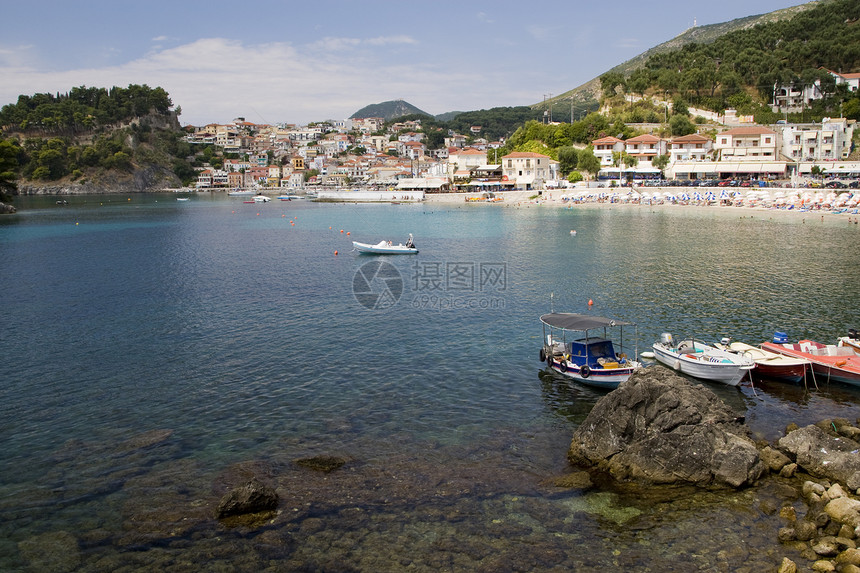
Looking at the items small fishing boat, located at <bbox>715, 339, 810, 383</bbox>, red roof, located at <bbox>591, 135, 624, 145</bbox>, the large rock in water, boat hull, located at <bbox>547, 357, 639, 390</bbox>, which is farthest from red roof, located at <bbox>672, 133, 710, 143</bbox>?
the large rock in water

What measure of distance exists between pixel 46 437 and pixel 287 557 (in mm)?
9118

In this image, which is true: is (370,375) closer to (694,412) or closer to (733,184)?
(694,412)

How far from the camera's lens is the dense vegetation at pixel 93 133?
153m

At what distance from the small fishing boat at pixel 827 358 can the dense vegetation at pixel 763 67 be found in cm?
9180

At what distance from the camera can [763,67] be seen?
103688 millimetres

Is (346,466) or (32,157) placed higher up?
(32,157)

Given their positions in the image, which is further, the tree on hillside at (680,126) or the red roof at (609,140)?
the red roof at (609,140)

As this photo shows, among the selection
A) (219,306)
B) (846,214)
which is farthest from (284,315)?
(846,214)

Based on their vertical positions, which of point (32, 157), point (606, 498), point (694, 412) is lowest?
point (606, 498)

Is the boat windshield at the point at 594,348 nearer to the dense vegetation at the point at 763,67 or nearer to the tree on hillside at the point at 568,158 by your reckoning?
the tree on hillside at the point at 568,158

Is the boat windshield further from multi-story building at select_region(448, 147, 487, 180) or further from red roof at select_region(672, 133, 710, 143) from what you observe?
multi-story building at select_region(448, 147, 487, 180)

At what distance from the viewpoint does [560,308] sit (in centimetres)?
→ 2692

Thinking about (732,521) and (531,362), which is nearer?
(732,521)

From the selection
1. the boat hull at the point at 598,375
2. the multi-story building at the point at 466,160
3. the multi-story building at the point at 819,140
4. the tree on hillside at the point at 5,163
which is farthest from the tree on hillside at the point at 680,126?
the tree on hillside at the point at 5,163
